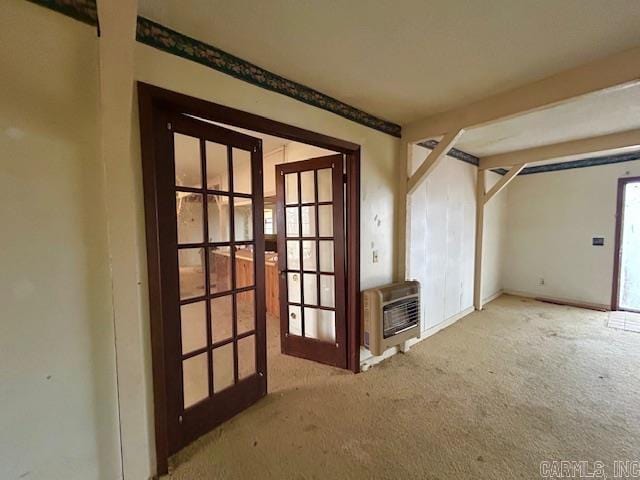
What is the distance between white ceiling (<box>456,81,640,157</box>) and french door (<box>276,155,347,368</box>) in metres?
1.63

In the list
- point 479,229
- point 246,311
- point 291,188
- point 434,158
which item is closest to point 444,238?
point 479,229

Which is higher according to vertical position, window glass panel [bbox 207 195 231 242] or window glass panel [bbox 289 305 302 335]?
window glass panel [bbox 207 195 231 242]

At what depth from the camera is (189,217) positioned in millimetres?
1726

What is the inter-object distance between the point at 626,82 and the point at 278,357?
344 centimetres

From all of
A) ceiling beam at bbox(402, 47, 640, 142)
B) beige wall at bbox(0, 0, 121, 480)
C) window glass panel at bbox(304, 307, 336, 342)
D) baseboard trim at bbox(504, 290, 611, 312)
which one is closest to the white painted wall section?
ceiling beam at bbox(402, 47, 640, 142)

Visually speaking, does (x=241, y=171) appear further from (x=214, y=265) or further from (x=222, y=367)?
(x=222, y=367)

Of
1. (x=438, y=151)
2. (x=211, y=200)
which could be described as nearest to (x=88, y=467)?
(x=211, y=200)

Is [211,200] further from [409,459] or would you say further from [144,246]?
[409,459]

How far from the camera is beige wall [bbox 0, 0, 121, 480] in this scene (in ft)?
3.65

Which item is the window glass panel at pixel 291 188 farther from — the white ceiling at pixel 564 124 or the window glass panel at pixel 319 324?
the white ceiling at pixel 564 124

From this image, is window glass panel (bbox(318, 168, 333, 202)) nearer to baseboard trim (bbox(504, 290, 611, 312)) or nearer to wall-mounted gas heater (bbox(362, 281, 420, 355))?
wall-mounted gas heater (bbox(362, 281, 420, 355))

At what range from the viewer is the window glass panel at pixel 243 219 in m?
1.98

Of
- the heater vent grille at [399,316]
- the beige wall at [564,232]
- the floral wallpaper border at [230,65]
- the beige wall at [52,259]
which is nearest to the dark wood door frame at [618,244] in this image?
the beige wall at [564,232]

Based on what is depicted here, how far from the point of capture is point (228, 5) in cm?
130
